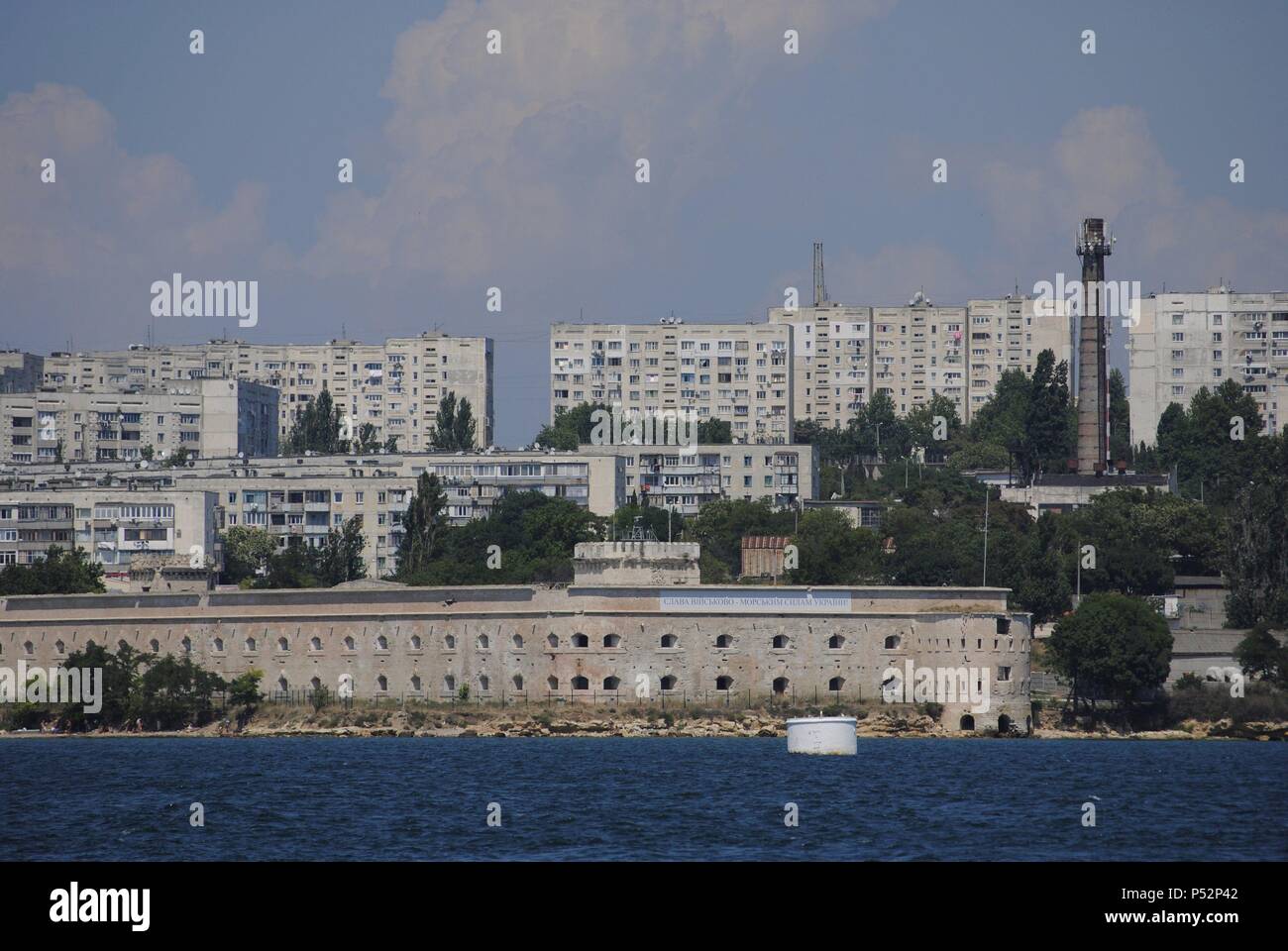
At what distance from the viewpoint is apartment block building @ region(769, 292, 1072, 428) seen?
18862cm

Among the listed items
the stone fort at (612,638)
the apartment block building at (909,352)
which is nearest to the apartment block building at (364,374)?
the apartment block building at (909,352)

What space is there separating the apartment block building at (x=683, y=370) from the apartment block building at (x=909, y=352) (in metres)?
13.4

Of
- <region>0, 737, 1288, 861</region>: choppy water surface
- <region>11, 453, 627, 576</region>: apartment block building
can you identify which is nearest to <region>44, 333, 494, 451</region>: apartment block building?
<region>11, 453, 627, 576</region>: apartment block building

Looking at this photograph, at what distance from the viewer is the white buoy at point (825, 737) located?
72812 mm

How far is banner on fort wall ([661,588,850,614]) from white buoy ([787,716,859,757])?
11817mm

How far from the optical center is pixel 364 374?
19525cm

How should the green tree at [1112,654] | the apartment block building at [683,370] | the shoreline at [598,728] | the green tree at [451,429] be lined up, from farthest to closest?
the apartment block building at [683,370]
the green tree at [451,429]
the green tree at [1112,654]
the shoreline at [598,728]

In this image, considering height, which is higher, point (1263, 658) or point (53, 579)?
point (53, 579)

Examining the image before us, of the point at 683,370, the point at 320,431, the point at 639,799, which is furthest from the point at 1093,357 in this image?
the point at 639,799

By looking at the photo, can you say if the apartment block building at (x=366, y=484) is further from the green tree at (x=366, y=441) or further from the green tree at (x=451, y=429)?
the green tree at (x=366, y=441)

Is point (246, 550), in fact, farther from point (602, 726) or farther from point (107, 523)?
point (602, 726)

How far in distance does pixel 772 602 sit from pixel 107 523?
50.4 meters

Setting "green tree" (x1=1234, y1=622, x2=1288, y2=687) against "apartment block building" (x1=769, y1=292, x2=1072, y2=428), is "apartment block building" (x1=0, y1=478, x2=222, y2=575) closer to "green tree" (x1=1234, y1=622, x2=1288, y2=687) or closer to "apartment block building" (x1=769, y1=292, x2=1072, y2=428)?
"green tree" (x1=1234, y1=622, x2=1288, y2=687)
